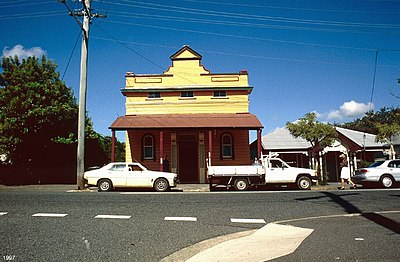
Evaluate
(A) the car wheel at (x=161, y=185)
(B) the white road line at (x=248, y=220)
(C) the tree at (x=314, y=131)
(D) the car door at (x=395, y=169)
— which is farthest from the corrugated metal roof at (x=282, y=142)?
(B) the white road line at (x=248, y=220)

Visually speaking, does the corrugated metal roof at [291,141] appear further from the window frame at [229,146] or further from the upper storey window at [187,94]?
the upper storey window at [187,94]

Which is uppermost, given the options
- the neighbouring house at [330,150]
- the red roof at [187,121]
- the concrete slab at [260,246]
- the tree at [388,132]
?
the red roof at [187,121]

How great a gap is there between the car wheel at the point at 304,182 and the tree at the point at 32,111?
584 inches

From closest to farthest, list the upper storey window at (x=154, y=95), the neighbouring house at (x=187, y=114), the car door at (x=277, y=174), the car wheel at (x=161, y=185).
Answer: the car wheel at (x=161, y=185)
the car door at (x=277, y=174)
the neighbouring house at (x=187, y=114)
the upper storey window at (x=154, y=95)

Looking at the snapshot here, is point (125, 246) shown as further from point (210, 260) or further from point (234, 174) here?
point (234, 174)

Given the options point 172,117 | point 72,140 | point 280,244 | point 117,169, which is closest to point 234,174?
point 117,169

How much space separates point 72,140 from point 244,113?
11929mm

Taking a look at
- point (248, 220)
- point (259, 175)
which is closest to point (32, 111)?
point (259, 175)

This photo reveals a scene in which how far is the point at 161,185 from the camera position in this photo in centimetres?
1488

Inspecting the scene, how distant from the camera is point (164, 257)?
484cm

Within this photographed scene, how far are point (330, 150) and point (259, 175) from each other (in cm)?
1061

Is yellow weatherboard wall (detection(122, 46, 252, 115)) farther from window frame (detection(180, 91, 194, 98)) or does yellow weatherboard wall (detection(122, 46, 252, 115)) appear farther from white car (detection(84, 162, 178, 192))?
white car (detection(84, 162, 178, 192))

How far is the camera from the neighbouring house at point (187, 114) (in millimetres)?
21172

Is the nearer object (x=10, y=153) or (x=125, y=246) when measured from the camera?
(x=125, y=246)
